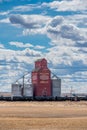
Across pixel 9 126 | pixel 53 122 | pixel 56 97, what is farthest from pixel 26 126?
pixel 56 97

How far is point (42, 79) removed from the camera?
5960 inches

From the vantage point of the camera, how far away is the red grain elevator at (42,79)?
150625 millimetres

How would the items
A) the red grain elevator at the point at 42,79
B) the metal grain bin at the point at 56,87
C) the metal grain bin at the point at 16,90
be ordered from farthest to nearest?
the metal grain bin at the point at 16,90, the metal grain bin at the point at 56,87, the red grain elevator at the point at 42,79

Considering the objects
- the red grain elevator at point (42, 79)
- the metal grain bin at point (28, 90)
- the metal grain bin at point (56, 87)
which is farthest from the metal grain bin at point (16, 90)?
the metal grain bin at point (56, 87)

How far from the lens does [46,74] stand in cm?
15325

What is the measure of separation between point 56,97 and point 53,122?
95.1m

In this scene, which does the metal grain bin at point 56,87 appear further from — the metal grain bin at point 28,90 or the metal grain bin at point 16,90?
the metal grain bin at point 16,90

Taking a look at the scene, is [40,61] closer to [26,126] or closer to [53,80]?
[53,80]

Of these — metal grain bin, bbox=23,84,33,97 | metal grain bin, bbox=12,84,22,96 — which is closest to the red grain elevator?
metal grain bin, bbox=23,84,33,97

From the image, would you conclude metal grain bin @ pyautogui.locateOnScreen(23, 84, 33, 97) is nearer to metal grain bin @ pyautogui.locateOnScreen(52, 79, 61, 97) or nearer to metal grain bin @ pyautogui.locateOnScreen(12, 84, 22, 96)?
metal grain bin @ pyautogui.locateOnScreen(12, 84, 22, 96)

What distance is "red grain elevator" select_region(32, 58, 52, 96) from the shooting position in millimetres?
150625

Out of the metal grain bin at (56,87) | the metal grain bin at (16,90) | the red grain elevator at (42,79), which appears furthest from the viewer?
the metal grain bin at (16,90)

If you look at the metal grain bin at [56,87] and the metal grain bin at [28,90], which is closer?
the metal grain bin at [28,90]

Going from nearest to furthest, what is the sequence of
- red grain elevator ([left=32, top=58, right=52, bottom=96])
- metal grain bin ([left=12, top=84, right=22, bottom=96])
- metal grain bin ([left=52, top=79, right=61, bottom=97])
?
1. red grain elevator ([left=32, top=58, right=52, bottom=96])
2. metal grain bin ([left=52, top=79, right=61, bottom=97])
3. metal grain bin ([left=12, top=84, right=22, bottom=96])
